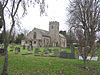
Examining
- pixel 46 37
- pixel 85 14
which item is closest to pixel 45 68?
pixel 85 14

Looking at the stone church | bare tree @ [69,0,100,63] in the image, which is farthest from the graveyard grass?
the stone church

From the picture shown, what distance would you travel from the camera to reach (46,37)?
98812mm

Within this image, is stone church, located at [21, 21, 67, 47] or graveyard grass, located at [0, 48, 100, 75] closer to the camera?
graveyard grass, located at [0, 48, 100, 75]

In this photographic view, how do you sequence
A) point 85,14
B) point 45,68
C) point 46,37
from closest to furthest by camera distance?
point 45,68
point 85,14
point 46,37

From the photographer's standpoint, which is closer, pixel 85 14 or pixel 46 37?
pixel 85 14

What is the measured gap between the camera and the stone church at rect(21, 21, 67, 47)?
9650 cm

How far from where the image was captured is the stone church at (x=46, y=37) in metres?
96.5


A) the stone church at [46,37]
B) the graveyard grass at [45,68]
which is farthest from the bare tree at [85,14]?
the stone church at [46,37]

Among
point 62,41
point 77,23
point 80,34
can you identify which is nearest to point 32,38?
point 62,41

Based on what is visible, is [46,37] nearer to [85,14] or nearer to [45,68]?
[85,14]

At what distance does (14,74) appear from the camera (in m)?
15.6

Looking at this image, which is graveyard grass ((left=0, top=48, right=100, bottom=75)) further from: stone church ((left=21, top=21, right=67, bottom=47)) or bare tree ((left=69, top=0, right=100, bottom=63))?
stone church ((left=21, top=21, right=67, bottom=47))

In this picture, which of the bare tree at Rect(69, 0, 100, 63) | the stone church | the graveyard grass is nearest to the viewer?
the graveyard grass

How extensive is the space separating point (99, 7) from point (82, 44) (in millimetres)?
21723
